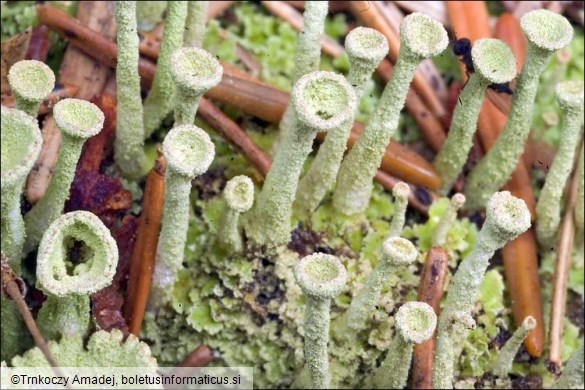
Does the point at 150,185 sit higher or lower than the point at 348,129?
lower

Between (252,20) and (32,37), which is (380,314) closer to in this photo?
(252,20)

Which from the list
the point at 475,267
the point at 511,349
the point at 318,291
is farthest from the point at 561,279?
the point at 318,291

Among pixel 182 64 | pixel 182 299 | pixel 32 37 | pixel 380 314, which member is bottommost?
pixel 182 299

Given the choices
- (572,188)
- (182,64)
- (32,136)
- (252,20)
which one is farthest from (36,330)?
(572,188)

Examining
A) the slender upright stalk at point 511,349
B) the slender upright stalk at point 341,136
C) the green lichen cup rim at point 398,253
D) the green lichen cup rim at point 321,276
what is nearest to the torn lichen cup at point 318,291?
the green lichen cup rim at point 321,276

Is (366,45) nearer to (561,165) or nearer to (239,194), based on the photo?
(239,194)

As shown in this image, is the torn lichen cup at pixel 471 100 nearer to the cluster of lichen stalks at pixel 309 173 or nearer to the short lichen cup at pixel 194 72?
the cluster of lichen stalks at pixel 309 173
